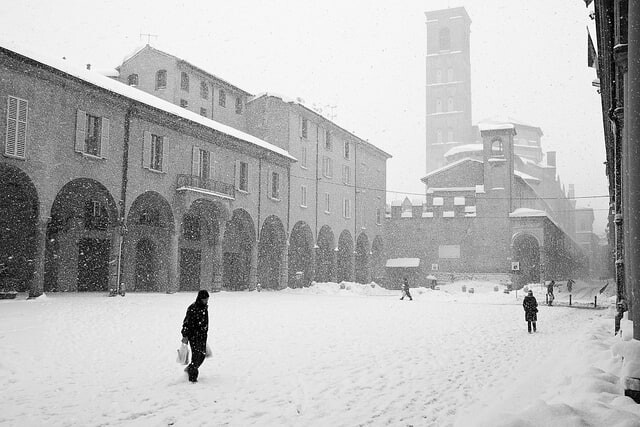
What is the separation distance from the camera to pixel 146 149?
25.3 meters

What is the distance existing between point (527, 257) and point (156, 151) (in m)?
34.8

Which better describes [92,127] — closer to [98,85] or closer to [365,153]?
A: [98,85]

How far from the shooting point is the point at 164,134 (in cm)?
2655

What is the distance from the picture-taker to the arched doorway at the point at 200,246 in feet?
97.9

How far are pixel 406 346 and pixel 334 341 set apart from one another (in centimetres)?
158

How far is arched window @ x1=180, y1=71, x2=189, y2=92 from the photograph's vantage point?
34031 millimetres

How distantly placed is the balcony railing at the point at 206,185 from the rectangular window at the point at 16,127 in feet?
27.7

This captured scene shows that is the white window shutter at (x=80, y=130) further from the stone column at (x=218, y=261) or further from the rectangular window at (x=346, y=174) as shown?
the rectangular window at (x=346, y=174)

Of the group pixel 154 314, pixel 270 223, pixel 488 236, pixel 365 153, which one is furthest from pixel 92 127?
pixel 488 236

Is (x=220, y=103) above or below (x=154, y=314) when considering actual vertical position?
above

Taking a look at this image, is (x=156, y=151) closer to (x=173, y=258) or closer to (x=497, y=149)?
(x=173, y=258)

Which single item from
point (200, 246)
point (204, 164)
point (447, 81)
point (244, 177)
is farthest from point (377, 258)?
point (447, 81)

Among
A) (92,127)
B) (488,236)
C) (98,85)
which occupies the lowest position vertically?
(488,236)

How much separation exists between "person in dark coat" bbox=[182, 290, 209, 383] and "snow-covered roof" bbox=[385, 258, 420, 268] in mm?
39458
